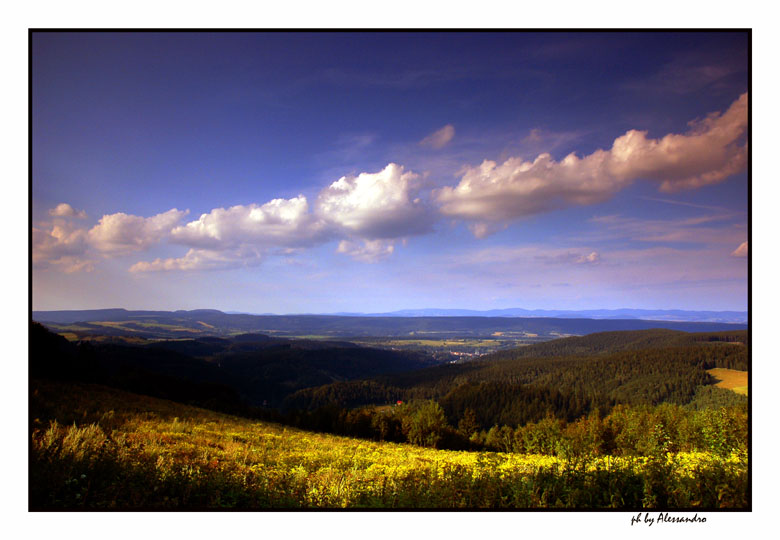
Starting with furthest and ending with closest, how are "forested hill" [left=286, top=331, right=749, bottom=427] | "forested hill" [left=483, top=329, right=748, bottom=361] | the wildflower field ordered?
"forested hill" [left=483, top=329, right=748, bottom=361] < "forested hill" [left=286, top=331, right=749, bottom=427] < the wildflower field

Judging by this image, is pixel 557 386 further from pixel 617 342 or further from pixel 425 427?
pixel 425 427

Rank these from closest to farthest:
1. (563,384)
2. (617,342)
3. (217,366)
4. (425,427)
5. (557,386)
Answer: (425,427)
(217,366)
(557,386)
(563,384)
(617,342)

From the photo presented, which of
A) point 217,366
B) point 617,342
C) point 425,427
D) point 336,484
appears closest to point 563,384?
point 617,342

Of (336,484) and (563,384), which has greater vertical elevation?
(336,484)

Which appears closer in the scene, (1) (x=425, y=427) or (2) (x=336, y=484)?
(2) (x=336, y=484)

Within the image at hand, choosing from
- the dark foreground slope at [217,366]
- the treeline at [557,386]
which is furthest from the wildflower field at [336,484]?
the treeline at [557,386]

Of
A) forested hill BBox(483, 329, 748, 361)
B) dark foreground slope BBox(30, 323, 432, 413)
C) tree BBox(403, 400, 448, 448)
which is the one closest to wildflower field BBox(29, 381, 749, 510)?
dark foreground slope BBox(30, 323, 432, 413)

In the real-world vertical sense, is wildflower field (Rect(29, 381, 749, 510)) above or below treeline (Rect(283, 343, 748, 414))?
above

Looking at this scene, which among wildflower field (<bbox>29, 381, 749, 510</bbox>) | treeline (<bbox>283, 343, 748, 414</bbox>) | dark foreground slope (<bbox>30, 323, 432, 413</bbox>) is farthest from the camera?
treeline (<bbox>283, 343, 748, 414</bbox>)

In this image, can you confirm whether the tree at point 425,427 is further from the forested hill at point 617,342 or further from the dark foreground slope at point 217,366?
the forested hill at point 617,342

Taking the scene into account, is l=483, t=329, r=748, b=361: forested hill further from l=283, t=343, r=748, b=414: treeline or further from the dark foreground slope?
the dark foreground slope
